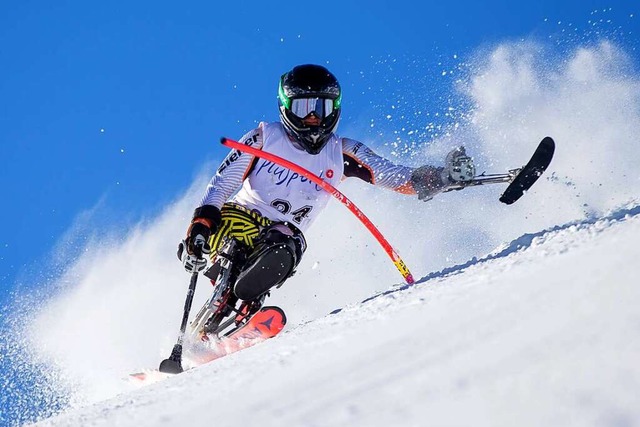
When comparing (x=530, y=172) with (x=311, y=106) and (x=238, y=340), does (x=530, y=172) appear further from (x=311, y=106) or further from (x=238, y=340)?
(x=238, y=340)

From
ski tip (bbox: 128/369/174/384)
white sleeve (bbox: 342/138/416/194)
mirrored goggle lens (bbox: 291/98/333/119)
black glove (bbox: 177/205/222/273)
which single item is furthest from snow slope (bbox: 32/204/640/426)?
white sleeve (bbox: 342/138/416/194)

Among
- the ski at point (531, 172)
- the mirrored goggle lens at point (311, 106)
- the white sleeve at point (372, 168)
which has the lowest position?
the ski at point (531, 172)

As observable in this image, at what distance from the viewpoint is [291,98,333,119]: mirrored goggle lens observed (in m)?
6.35

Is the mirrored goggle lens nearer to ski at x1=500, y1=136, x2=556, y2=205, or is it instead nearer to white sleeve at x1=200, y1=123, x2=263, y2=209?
white sleeve at x1=200, y1=123, x2=263, y2=209

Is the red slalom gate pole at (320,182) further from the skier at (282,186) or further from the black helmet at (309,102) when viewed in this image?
the black helmet at (309,102)

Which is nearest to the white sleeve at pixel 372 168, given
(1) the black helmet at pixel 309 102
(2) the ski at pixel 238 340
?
(1) the black helmet at pixel 309 102

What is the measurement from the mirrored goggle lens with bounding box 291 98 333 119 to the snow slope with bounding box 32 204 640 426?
307 cm

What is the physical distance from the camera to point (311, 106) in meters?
6.35

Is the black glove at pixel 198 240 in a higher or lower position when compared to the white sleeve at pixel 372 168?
lower

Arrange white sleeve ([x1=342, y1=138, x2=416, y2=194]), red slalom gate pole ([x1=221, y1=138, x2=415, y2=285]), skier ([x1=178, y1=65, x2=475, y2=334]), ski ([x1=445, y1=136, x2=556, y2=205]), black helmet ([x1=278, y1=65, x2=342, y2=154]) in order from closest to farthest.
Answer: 1. ski ([x1=445, y1=136, x2=556, y2=205])
2. skier ([x1=178, y1=65, x2=475, y2=334])
3. red slalom gate pole ([x1=221, y1=138, x2=415, y2=285])
4. black helmet ([x1=278, y1=65, x2=342, y2=154])
5. white sleeve ([x1=342, y1=138, x2=416, y2=194])

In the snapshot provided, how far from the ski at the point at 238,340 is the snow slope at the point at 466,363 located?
279 cm

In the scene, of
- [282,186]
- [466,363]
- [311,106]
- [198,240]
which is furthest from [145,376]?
Result: [466,363]

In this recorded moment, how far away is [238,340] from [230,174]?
5.01 ft

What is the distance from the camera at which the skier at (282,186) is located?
600cm
